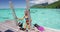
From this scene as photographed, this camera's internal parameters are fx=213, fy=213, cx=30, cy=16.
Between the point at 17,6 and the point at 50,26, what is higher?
the point at 17,6

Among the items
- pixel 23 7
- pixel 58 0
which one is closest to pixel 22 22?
pixel 23 7

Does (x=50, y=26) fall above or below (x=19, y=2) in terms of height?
below

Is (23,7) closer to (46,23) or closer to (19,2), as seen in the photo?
(19,2)

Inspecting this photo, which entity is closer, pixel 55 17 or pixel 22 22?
pixel 22 22

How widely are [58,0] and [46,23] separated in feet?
1.27

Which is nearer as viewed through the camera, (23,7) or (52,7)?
(23,7)

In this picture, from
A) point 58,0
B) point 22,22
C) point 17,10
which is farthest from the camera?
point 58,0

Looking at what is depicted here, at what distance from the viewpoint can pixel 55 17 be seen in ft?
10.5

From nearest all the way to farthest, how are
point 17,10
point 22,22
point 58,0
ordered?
point 22,22
point 17,10
point 58,0

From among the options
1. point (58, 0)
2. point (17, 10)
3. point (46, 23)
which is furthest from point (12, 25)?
point (58, 0)

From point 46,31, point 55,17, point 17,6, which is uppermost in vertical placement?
point 17,6

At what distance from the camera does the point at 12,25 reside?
→ 3115mm

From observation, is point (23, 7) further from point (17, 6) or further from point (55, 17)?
point (55, 17)

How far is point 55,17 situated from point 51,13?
0.28 feet
